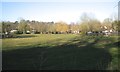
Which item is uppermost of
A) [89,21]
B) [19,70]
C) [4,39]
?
[89,21]

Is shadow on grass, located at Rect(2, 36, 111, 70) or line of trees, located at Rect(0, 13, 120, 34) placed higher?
line of trees, located at Rect(0, 13, 120, 34)

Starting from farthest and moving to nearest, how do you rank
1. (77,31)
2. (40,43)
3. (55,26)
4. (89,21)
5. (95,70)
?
(89,21), (77,31), (55,26), (40,43), (95,70)

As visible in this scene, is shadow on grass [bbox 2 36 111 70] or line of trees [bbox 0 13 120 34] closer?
shadow on grass [bbox 2 36 111 70]

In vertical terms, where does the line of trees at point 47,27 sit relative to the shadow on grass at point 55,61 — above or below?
above

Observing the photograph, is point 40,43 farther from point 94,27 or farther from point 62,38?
point 94,27

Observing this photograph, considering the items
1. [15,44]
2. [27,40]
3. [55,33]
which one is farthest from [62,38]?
[15,44]

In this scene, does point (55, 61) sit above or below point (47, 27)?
below

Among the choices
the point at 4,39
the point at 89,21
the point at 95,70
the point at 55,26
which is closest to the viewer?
the point at 95,70

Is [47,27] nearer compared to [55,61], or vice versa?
[55,61]

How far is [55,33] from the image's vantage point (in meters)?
12.8

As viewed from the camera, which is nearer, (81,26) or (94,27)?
(81,26)

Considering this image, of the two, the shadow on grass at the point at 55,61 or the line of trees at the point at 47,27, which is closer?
the shadow on grass at the point at 55,61

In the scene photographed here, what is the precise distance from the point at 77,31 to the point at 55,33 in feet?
6.01

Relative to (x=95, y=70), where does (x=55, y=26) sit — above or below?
above
